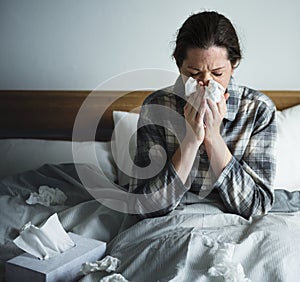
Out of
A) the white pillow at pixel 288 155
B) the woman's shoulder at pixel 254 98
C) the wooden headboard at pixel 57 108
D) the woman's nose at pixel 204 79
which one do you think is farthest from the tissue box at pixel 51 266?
the wooden headboard at pixel 57 108

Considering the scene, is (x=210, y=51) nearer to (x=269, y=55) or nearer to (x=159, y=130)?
(x=159, y=130)

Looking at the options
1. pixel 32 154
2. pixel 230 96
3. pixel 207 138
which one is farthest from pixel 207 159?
pixel 32 154

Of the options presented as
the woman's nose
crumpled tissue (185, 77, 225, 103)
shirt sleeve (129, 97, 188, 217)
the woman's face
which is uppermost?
the woman's face

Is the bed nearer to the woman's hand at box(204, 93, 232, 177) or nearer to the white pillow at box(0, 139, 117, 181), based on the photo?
the white pillow at box(0, 139, 117, 181)

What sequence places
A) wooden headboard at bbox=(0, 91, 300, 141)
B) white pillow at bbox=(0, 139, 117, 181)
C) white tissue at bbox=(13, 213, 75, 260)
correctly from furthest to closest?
1. wooden headboard at bbox=(0, 91, 300, 141)
2. white pillow at bbox=(0, 139, 117, 181)
3. white tissue at bbox=(13, 213, 75, 260)

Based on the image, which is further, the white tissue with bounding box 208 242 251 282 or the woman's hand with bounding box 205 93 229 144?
the woman's hand with bounding box 205 93 229 144

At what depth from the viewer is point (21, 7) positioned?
7.51 ft

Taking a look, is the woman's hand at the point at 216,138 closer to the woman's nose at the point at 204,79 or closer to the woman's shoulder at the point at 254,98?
the woman's nose at the point at 204,79

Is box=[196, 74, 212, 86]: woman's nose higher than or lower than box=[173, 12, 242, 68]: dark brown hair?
lower

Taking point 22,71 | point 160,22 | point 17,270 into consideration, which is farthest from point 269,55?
point 17,270

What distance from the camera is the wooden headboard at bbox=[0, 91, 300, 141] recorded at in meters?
2.24

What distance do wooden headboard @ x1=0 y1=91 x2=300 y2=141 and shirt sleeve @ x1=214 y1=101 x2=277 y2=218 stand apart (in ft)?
1.93

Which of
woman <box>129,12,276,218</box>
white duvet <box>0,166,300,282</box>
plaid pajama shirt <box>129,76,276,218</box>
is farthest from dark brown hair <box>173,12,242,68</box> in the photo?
white duvet <box>0,166,300,282</box>

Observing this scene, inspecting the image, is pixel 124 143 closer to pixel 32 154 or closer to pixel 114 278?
pixel 32 154
